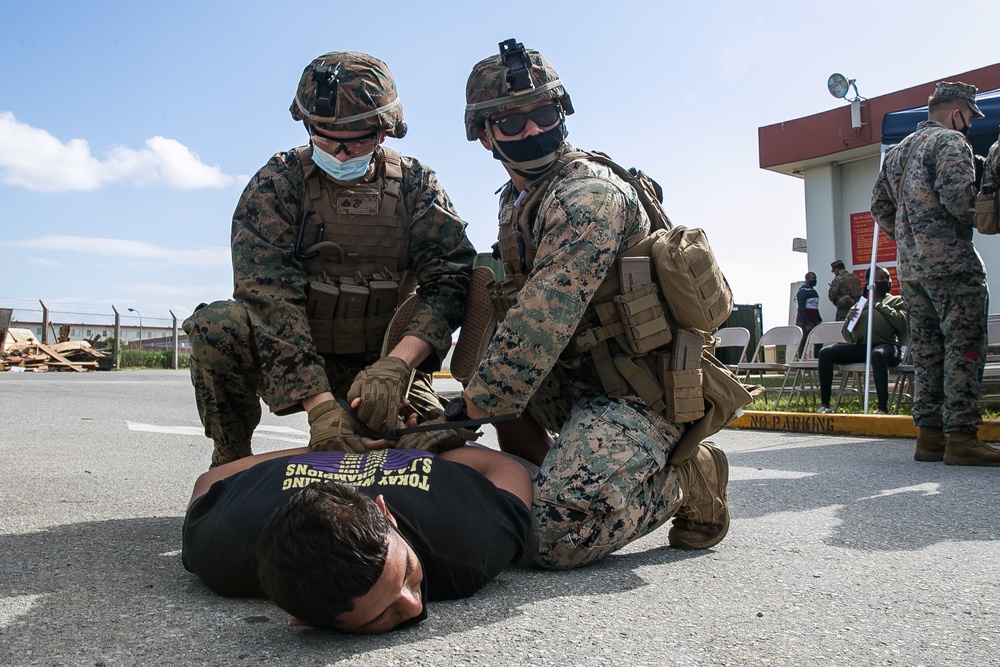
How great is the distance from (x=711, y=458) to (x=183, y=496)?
7.50 ft

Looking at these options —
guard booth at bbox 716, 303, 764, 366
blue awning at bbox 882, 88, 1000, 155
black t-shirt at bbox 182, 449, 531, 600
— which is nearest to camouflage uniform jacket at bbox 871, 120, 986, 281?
blue awning at bbox 882, 88, 1000, 155

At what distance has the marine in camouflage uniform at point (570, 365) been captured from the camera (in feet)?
8.39

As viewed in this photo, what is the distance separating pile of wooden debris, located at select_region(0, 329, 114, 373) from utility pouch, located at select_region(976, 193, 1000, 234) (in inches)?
817

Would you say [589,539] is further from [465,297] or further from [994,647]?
[465,297]

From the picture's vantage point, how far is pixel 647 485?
8.92 feet

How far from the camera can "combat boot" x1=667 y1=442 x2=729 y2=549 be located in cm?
282

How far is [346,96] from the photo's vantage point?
3.24 m

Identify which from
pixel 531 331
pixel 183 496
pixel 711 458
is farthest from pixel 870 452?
pixel 183 496

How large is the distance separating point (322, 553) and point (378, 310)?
1.90m

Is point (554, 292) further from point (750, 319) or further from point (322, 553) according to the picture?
point (750, 319)

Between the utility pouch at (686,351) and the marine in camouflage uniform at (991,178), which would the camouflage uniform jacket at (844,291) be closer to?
the marine in camouflage uniform at (991,178)

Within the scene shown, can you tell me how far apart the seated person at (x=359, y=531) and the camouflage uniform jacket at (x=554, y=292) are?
224 mm

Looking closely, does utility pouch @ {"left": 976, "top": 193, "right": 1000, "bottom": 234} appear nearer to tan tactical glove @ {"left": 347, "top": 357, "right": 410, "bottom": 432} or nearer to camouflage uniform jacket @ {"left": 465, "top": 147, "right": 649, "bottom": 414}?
camouflage uniform jacket @ {"left": 465, "top": 147, "right": 649, "bottom": 414}

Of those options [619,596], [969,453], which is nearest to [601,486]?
[619,596]
